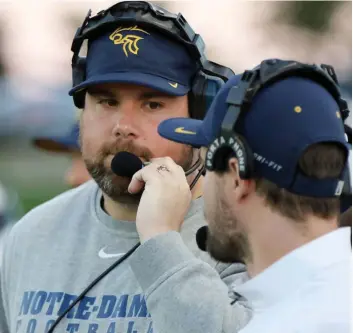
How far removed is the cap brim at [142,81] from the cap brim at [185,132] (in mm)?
259

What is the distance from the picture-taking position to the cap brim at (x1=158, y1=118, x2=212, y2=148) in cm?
221

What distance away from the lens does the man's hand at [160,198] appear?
2236mm

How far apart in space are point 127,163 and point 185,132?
33 centimetres

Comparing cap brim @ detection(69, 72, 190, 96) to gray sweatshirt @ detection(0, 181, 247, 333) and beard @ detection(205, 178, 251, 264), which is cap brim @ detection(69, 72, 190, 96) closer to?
gray sweatshirt @ detection(0, 181, 247, 333)

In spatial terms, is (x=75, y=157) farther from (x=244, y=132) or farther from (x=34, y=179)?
(x=34, y=179)

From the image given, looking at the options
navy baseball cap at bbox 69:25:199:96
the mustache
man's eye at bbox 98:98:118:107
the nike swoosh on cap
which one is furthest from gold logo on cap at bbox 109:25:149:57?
the nike swoosh on cap

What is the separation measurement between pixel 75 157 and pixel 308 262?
139 inches

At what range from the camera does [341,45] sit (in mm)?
16109

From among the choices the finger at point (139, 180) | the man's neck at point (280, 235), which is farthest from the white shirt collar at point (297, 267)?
the finger at point (139, 180)

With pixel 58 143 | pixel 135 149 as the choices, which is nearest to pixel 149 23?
pixel 135 149

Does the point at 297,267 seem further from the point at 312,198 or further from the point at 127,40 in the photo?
the point at 127,40

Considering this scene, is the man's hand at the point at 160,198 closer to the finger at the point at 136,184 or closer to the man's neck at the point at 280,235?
the finger at the point at 136,184

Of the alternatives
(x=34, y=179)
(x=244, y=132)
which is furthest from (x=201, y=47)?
(x=34, y=179)

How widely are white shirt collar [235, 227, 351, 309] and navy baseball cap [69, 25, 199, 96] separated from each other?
825 mm
